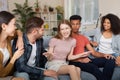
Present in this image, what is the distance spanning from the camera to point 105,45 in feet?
10.5

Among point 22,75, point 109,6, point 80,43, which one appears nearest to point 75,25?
point 80,43

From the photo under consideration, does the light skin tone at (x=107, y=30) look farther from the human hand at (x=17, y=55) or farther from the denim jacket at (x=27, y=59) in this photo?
the human hand at (x=17, y=55)

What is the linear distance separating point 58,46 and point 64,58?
0.53 feet

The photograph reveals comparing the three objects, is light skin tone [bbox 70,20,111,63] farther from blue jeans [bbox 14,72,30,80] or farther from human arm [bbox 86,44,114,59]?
blue jeans [bbox 14,72,30,80]

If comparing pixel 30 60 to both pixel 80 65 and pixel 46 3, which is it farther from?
pixel 46 3

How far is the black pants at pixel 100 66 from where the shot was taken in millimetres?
2704

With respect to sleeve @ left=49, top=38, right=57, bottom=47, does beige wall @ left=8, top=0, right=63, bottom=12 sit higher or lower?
higher

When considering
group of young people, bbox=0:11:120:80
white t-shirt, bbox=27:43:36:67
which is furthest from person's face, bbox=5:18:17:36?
white t-shirt, bbox=27:43:36:67

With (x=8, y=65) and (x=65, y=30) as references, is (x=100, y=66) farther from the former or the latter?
(x=8, y=65)

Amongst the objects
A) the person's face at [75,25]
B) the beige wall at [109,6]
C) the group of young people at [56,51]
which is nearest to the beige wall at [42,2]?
the beige wall at [109,6]

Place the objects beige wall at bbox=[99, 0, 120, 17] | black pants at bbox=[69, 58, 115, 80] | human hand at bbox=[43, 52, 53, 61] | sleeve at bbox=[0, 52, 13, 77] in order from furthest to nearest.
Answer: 1. beige wall at bbox=[99, 0, 120, 17]
2. black pants at bbox=[69, 58, 115, 80]
3. human hand at bbox=[43, 52, 53, 61]
4. sleeve at bbox=[0, 52, 13, 77]

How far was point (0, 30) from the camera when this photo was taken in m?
2.19

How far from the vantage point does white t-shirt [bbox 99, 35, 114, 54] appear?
3.19 m

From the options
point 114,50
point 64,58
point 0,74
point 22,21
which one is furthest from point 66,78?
point 22,21
